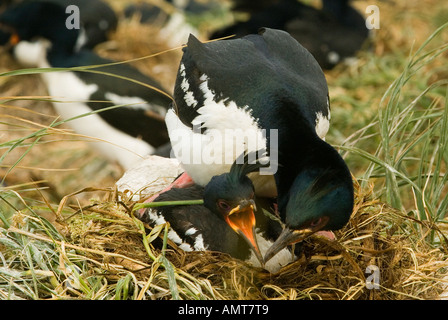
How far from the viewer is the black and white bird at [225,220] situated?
10.2 ft

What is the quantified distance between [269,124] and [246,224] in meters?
0.51

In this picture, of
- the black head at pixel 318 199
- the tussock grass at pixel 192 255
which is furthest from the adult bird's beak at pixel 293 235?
the tussock grass at pixel 192 255

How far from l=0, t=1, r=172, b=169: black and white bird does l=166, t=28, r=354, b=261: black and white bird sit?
2.27m

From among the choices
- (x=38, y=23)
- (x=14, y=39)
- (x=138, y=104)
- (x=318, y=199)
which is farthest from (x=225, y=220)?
(x=14, y=39)

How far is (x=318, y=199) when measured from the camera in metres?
3.02

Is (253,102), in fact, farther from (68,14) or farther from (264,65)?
(68,14)

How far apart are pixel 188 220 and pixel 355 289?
2.89 feet

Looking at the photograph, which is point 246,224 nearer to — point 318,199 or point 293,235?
point 293,235

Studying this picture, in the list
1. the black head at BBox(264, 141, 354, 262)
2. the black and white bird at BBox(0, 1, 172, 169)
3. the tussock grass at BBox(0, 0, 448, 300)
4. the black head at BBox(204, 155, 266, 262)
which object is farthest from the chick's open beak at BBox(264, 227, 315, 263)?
the black and white bird at BBox(0, 1, 172, 169)

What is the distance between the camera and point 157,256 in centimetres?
329

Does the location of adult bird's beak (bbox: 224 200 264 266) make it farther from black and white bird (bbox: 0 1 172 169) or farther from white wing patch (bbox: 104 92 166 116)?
white wing patch (bbox: 104 92 166 116)

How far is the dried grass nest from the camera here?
3.19 metres

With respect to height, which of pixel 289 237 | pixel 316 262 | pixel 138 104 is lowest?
pixel 138 104
